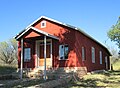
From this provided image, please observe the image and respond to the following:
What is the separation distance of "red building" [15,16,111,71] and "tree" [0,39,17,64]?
1071 inches

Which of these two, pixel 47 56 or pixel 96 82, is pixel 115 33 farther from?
pixel 96 82

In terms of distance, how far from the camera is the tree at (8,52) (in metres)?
50.4

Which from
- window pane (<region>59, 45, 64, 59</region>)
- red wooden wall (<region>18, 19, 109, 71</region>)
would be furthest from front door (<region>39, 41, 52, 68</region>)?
window pane (<region>59, 45, 64, 59</region>)

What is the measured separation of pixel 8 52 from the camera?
52031mm

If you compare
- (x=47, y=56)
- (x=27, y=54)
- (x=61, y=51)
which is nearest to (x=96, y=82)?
(x=61, y=51)

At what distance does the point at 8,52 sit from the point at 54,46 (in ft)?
104

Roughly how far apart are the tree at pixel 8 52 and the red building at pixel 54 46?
27.2 m

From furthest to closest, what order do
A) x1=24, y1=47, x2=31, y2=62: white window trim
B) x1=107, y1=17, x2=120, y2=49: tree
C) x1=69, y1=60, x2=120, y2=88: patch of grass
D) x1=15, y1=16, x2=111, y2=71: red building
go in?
x1=107, y1=17, x2=120, y2=49: tree
x1=24, y1=47, x2=31, y2=62: white window trim
x1=15, y1=16, x2=111, y2=71: red building
x1=69, y1=60, x2=120, y2=88: patch of grass

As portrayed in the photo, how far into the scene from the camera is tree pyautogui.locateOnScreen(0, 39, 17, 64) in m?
50.4

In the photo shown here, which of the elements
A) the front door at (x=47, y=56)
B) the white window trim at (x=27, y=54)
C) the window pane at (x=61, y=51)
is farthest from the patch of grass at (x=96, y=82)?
the white window trim at (x=27, y=54)

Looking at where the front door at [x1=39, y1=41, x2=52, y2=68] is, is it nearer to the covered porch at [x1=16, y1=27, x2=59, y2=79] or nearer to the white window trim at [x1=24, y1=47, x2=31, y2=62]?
the covered porch at [x1=16, y1=27, x2=59, y2=79]

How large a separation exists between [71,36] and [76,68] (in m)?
3.17

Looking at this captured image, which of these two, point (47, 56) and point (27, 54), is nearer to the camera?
point (47, 56)

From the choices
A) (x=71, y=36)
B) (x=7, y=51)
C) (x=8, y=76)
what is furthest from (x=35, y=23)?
(x=7, y=51)
